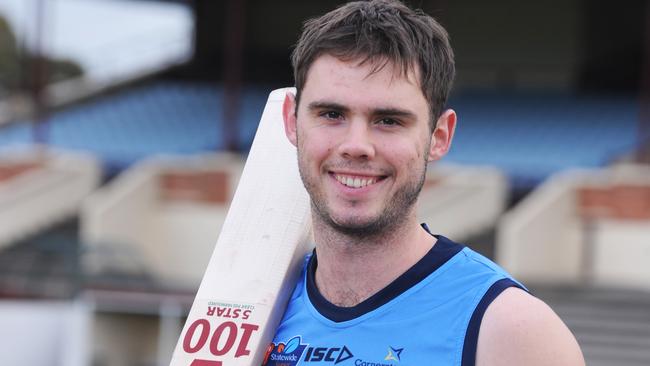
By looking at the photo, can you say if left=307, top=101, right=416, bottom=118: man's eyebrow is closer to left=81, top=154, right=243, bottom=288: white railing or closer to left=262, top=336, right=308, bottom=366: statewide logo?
left=262, top=336, right=308, bottom=366: statewide logo

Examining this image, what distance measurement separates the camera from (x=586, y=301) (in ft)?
41.7

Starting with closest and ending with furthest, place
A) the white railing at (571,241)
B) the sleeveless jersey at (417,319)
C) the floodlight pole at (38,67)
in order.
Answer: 1. the sleeveless jersey at (417,319)
2. the white railing at (571,241)
3. the floodlight pole at (38,67)

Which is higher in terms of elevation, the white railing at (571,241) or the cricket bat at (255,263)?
the cricket bat at (255,263)

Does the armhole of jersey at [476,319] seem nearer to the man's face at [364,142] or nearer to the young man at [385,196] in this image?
the young man at [385,196]

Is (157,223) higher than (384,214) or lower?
lower

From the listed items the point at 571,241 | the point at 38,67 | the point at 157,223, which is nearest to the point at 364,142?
the point at 571,241

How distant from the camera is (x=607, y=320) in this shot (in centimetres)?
1213

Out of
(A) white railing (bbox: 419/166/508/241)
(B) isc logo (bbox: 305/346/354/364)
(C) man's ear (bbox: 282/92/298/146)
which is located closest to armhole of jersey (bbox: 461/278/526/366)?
(B) isc logo (bbox: 305/346/354/364)

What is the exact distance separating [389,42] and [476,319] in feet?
1.72

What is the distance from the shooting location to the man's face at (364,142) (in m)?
2.31

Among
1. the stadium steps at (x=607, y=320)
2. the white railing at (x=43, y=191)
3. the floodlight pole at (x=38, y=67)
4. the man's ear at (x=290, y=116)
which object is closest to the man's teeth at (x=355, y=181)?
the man's ear at (x=290, y=116)

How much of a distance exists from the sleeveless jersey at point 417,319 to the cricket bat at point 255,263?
0.49ft

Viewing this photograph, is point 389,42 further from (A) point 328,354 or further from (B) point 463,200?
(B) point 463,200

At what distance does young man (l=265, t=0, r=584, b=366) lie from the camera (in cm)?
230
